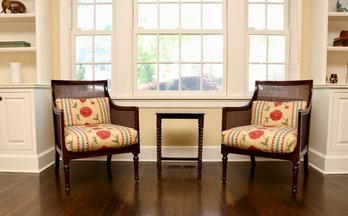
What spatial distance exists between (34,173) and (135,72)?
1494mm

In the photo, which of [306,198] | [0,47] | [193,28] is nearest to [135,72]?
[193,28]

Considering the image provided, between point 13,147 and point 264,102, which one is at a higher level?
point 264,102

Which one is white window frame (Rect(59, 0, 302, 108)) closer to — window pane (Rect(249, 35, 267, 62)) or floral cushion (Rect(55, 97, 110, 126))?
window pane (Rect(249, 35, 267, 62))

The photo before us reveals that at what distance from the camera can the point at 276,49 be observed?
312 centimetres

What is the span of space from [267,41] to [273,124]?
117 centimetres

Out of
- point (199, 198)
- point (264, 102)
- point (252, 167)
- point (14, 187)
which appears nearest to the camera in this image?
point (199, 198)

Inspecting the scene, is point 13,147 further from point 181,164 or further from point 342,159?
point 342,159

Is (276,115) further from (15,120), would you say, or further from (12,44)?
(12,44)

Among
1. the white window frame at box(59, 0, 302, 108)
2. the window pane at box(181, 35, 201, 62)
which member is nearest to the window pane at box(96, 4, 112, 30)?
the white window frame at box(59, 0, 302, 108)

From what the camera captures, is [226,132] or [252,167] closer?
[226,132]

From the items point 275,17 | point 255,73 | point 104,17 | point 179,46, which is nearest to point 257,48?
point 255,73

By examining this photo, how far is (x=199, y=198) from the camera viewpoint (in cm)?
197

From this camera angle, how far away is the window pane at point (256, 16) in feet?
10.2

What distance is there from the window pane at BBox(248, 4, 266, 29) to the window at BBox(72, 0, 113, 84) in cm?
164
